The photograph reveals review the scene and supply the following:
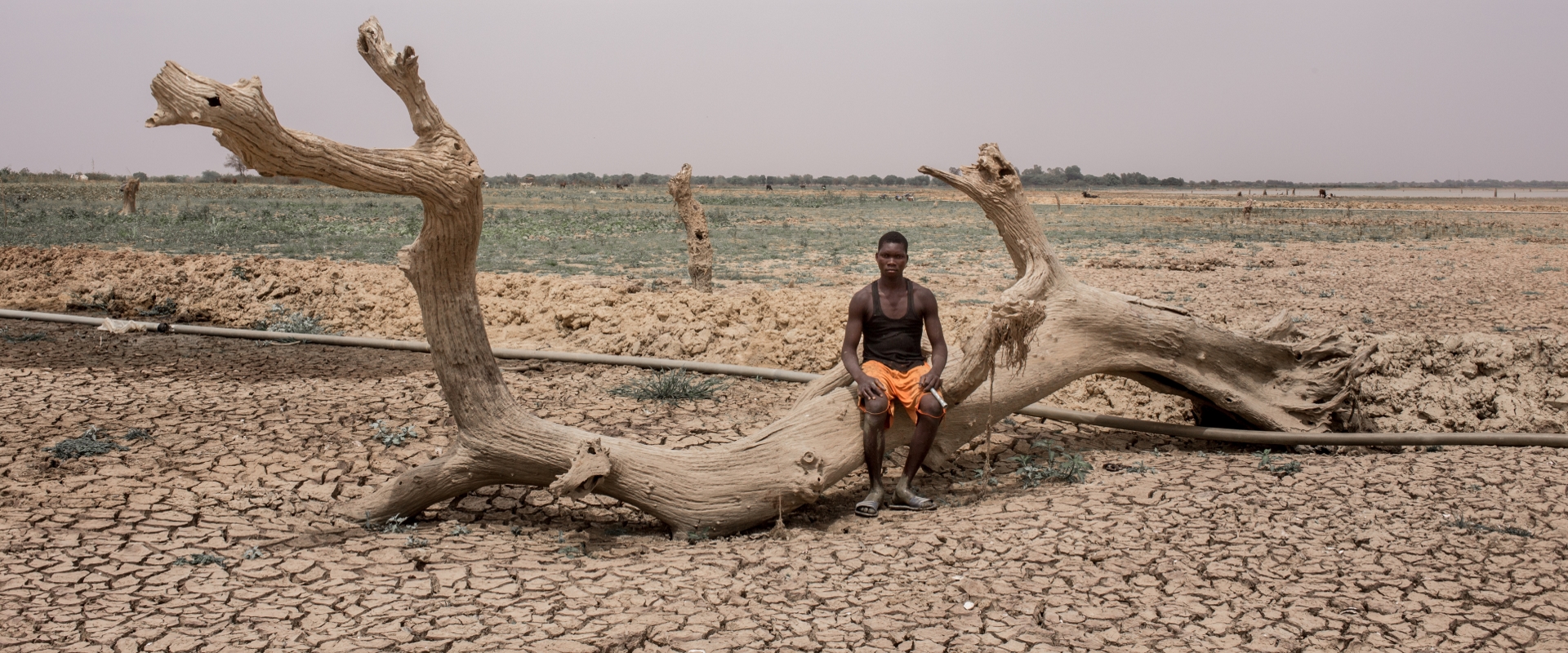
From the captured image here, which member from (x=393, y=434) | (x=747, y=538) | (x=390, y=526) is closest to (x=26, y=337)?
(x=393, y=434)

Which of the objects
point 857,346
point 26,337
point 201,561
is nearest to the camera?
point 201,561

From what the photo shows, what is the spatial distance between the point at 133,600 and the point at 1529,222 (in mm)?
33493

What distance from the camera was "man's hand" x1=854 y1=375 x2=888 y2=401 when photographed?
443 cm

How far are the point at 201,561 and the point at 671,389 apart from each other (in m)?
3.03

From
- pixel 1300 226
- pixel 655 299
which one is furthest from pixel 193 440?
pixel 1300 226

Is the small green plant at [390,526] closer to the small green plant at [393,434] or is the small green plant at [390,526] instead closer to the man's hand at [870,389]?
the small green plant at [393,434]

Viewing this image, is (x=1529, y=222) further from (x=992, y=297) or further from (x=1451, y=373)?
(x=1451, y=373)

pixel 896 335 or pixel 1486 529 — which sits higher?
pixel 896 335

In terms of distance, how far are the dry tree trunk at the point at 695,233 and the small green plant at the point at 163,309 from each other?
5177 mm

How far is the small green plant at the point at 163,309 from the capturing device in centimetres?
1007

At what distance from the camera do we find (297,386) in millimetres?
6691

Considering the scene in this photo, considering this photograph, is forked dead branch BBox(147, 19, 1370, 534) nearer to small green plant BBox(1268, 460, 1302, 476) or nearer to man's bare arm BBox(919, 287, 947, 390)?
man's bare arm BBox(919, 287, 947, 390)

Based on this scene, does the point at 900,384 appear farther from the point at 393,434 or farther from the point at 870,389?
the point at 393,434

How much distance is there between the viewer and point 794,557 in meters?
3.94
